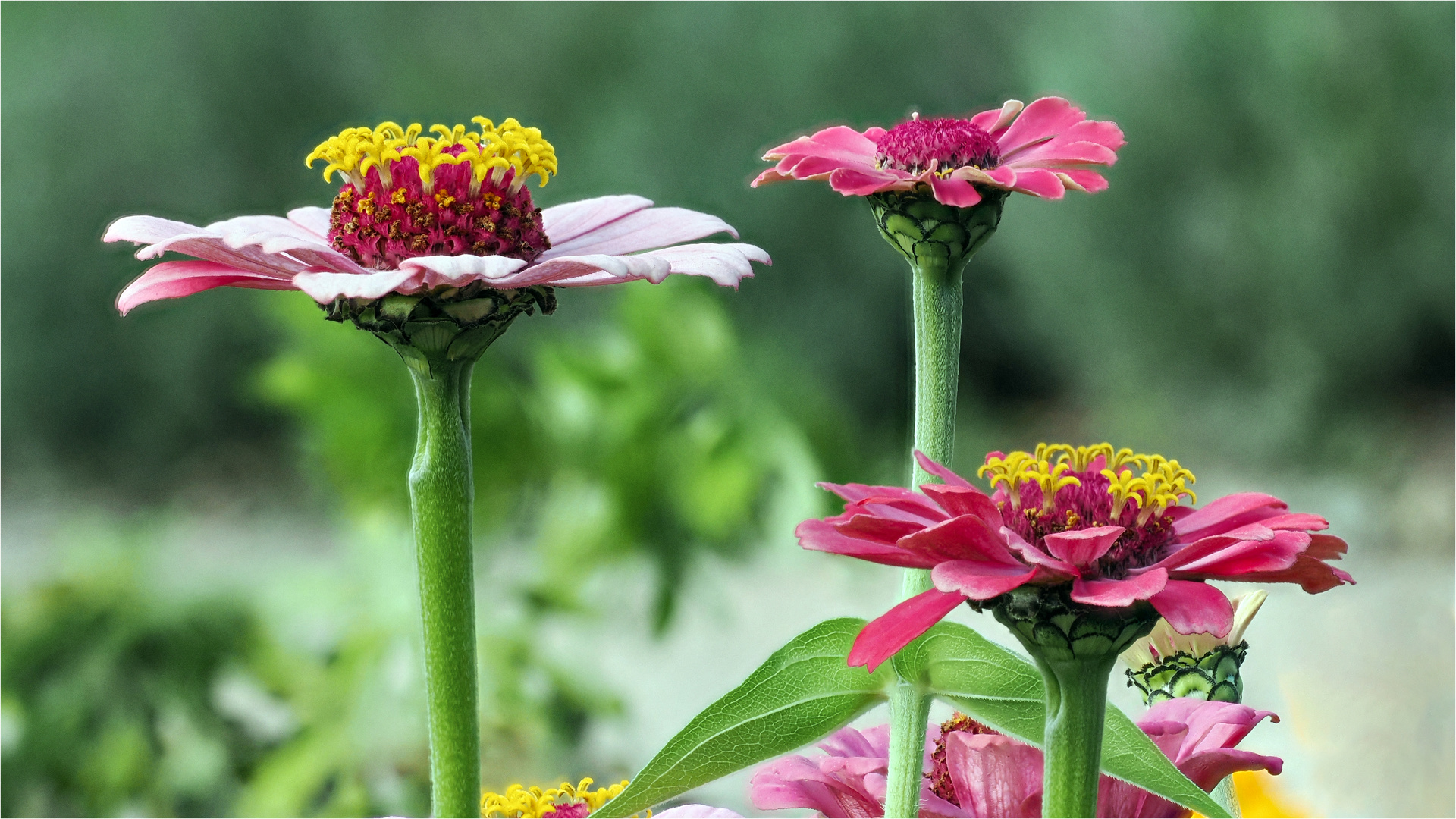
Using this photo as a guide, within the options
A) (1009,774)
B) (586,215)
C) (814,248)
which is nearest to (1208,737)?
(1009,774)

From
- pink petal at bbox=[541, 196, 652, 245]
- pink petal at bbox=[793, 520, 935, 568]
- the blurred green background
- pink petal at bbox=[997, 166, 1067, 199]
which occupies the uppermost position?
the blurred green background

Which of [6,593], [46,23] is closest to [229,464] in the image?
[46,23]

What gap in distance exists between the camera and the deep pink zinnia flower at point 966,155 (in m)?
0.19

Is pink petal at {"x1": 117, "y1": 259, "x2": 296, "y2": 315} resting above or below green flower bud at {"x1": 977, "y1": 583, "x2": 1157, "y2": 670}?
above

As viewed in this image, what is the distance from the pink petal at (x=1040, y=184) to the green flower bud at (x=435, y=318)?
75 millimetres

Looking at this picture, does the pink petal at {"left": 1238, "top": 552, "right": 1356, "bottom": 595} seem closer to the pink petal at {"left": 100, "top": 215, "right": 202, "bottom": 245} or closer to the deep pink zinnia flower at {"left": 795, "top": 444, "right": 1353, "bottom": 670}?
the deep pink zinnia flower at {"left": 795, "top": 444, "right": 1353, "bottom": 670}

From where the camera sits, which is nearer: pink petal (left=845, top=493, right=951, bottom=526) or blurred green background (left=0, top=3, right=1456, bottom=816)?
pink petal (left=845, top=493, right=951, bottom=526)

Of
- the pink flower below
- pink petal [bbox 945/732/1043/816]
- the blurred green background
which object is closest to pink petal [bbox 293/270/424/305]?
the pink flower below

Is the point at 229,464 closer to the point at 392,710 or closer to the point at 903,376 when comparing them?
the point at 903,376

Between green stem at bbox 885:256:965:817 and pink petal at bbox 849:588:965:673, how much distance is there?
2 cm

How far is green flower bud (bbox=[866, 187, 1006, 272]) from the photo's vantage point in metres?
0.20

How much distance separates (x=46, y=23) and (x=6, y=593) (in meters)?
0.89

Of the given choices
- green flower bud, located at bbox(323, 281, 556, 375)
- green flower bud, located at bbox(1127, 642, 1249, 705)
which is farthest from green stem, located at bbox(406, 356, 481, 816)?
green flower bud, located at bbox(1127, 642, 1249, 705)

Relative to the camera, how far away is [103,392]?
1626 mm
